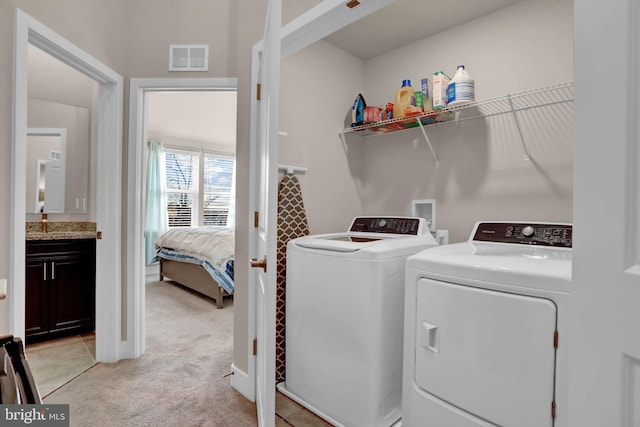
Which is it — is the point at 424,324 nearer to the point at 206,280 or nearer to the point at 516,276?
the point at 516,276

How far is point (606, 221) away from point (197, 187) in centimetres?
612

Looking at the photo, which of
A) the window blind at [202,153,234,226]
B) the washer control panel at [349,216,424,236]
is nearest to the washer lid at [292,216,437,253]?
the washer control panel at [349,216,424,236]

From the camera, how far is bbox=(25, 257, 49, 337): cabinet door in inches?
102

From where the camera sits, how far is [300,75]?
237cm

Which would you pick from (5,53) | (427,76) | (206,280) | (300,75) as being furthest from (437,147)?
(206,280)

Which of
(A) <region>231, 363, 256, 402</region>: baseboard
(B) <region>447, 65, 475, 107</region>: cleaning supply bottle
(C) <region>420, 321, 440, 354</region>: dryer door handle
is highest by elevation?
(B) <region>447, 65, 475, 107</region>: cleaning supply bottle

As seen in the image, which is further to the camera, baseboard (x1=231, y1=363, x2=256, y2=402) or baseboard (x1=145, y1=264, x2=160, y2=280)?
baseboard (x1=145, y1=264, x2=160, y2=280)

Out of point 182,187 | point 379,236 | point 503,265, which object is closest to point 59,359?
point 379,236

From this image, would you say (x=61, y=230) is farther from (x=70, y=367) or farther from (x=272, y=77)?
(x=272, y=77)

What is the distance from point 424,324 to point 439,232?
1106 millimetres

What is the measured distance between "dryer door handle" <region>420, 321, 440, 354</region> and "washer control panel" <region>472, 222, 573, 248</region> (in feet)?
2.27

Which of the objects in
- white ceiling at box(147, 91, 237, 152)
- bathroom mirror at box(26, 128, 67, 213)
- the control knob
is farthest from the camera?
white ceiling at box(147, 91, 237, 152)

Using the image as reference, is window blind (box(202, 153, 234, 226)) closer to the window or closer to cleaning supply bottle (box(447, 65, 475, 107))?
the window

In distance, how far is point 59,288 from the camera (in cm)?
274
